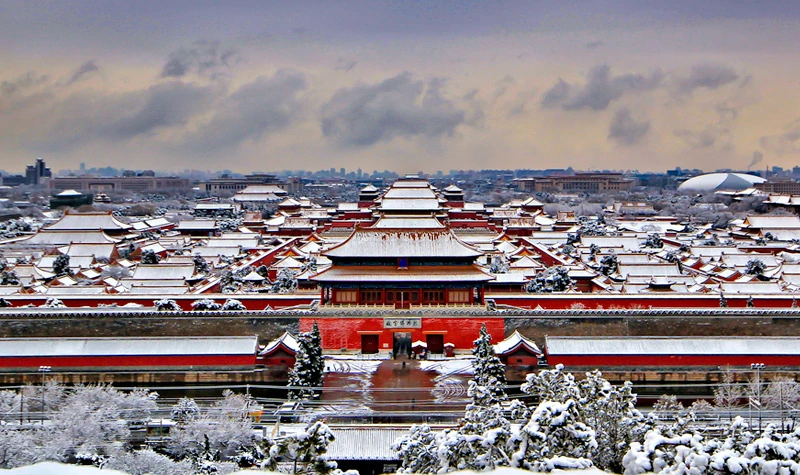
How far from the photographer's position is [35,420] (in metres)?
16.3

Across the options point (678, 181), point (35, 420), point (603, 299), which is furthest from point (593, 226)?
point (678, 181)

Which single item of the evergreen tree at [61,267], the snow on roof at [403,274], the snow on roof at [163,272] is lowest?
the snow on roof at [403,274]

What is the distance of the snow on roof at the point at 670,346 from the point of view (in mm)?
21594

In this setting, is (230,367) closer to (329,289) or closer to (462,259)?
(329,289)

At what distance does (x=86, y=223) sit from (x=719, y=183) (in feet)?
369

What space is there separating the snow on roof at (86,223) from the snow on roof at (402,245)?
1252 inches

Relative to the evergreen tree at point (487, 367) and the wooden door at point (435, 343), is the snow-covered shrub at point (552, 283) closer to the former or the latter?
the wooden door at point (435, 343)

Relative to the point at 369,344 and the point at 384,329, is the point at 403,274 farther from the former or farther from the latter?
the point at 369,344

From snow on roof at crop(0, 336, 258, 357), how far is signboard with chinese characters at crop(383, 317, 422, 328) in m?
4.48

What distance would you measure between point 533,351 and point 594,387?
1073 cm

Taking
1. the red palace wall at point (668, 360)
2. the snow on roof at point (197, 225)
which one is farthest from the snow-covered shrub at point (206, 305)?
the snow on roof at point (197, 225)

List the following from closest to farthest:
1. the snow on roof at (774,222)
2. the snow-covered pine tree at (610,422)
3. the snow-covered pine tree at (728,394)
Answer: the snow-covered pine tree at (610,422), the snow-covered pine tree at (728,394), the snow on roof at (774,222)

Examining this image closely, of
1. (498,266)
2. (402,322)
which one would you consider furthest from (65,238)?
(402,322)

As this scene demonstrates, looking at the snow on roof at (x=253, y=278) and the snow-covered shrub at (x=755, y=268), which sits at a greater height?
the snow-covered shrub at (x=755, y=268)
